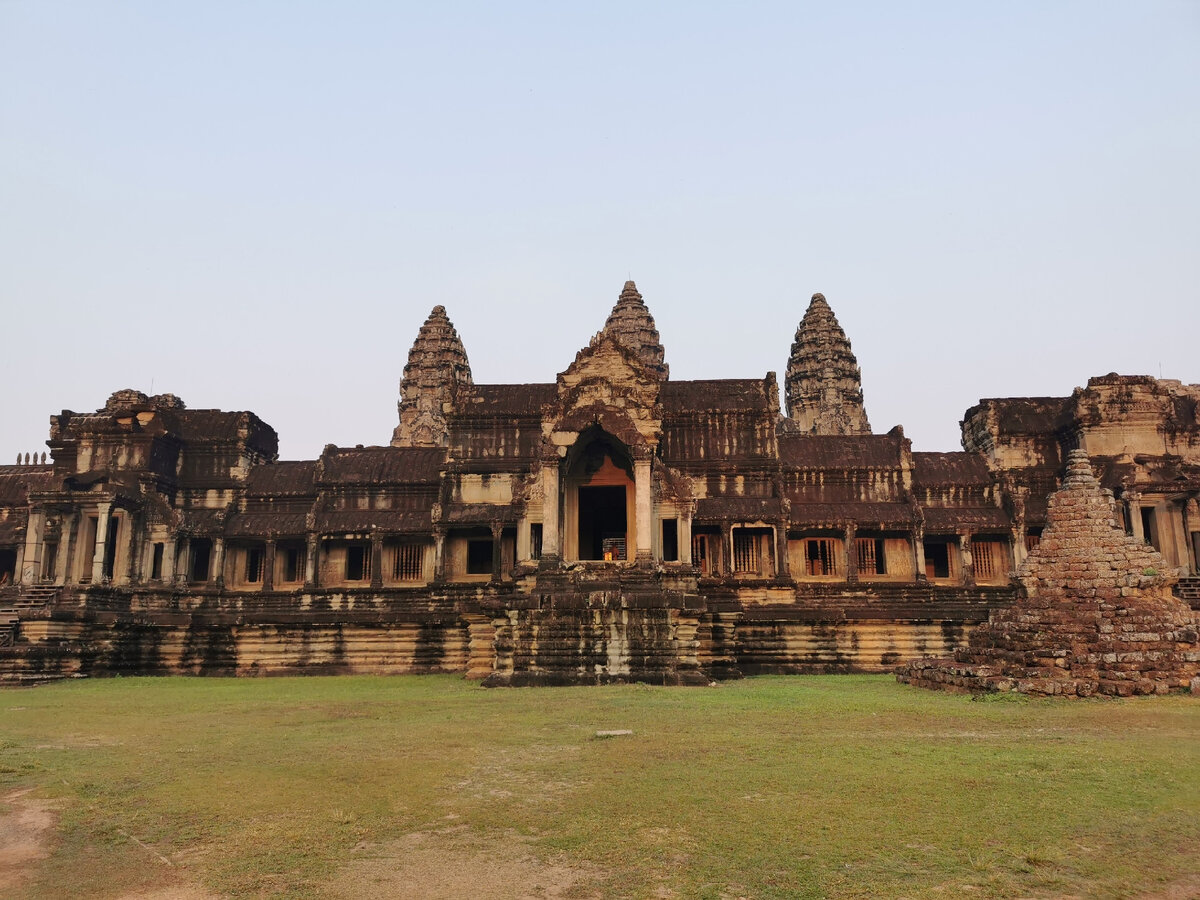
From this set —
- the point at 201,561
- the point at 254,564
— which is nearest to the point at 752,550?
the point at 254,564

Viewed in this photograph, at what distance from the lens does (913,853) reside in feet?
21.3

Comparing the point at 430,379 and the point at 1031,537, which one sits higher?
the point at 430,379

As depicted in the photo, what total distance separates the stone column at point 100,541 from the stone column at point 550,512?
1863 centimetres

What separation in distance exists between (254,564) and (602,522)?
14.8m

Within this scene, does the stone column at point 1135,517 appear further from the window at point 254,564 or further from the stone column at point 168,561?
the stone column at point 168,561

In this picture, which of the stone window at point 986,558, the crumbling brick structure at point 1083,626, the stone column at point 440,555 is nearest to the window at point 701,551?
the stone column at point 440,555

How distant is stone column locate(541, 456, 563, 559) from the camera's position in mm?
23188

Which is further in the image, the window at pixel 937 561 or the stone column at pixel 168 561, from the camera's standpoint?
the window at pixel 937 561

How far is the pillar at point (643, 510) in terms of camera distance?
22844mm

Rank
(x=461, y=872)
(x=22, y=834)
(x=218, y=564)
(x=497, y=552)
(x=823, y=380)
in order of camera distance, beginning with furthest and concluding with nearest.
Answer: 1. (x=823, y=380)
2. (x=218, y=564)
3. (x=497, y=552)
4. (x=22, y=834)
5. (x=461, y=872)

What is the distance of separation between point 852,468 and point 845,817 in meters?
26.7

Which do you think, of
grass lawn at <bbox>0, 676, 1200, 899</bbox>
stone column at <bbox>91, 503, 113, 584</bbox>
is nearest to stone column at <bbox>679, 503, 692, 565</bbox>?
grass lawn at <bbox>0, 676, 1200, 899</bbox>

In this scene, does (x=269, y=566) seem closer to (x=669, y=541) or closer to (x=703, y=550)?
(x=669, y=541)

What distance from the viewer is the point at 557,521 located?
23.5 meters
